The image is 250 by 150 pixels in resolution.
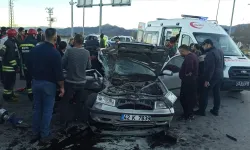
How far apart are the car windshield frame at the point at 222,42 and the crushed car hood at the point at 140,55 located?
3503mm

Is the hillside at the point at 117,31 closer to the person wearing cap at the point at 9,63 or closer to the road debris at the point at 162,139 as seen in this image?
the road debris at the point at 162,139

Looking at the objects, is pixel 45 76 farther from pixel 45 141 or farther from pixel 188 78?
pixel 188 78

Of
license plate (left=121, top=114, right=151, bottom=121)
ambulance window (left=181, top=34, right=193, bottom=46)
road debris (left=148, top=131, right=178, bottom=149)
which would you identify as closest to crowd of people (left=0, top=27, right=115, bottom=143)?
license plate (left=121, top=114, right=151, bottom=121)

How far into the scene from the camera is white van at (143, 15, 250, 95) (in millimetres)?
6883

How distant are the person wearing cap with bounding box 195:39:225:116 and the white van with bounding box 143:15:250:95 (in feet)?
2.70

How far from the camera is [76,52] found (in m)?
4.61

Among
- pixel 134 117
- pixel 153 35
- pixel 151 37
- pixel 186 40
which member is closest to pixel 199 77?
pixel 134 117

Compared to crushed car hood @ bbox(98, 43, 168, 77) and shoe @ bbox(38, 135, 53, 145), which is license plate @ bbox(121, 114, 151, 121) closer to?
shoe @ bbox(38, 135, 53, 145)

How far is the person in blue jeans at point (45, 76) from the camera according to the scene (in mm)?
3984

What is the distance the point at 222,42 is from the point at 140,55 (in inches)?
177

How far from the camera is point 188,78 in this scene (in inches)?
226

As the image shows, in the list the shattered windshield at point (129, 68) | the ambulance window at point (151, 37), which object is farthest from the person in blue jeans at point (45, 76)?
the ambulance window at point (151, 37)

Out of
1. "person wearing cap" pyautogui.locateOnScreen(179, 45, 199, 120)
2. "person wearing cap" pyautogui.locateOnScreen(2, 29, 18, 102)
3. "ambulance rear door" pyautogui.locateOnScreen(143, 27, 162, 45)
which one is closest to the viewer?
"person wearing cap" pyautogui.locateOnScreen(179, 45, 199, 120)

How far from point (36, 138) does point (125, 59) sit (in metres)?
2.57
